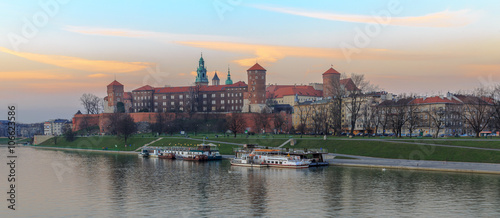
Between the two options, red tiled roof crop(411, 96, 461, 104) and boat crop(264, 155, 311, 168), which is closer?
boat crop(264, 155, 311, 168)

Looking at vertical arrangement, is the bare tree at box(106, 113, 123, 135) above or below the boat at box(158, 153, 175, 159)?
above

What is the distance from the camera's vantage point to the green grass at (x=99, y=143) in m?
124

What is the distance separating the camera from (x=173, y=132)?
14812cm

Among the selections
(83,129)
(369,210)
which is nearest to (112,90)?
(83,129)

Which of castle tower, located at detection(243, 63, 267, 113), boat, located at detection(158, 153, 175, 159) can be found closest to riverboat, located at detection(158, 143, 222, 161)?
boat, located at detection(158, 153, 175, 159)

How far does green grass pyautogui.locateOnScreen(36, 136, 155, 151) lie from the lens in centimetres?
12367

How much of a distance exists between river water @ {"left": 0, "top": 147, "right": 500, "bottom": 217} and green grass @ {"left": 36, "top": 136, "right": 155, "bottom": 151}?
187 ft

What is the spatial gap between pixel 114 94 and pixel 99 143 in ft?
174

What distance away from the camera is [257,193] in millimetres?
47156

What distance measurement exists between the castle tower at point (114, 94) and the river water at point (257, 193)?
125m

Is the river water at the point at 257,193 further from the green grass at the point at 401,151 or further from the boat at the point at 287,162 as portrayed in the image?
the green grass at the point at 401,151

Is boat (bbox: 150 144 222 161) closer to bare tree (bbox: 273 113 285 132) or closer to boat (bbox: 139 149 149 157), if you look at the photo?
boat (bbox: 139 149 149 157)

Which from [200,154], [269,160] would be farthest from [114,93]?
[269,160]

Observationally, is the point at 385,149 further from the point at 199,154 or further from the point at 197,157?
the point at 197,157
